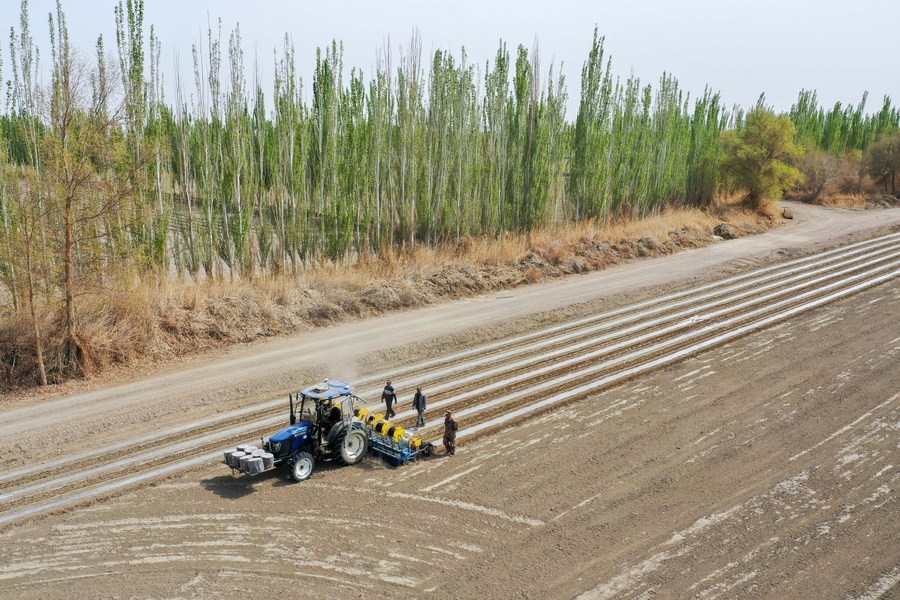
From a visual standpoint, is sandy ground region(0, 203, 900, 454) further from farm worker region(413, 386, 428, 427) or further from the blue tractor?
the blue tractor

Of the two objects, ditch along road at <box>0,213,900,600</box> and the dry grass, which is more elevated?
the dry grass

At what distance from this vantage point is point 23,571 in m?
9.95

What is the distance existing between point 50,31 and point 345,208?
11.2 metres

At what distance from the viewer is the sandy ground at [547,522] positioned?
9.91 m

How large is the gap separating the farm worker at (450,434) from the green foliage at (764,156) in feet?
122

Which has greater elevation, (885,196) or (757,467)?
(885,196)

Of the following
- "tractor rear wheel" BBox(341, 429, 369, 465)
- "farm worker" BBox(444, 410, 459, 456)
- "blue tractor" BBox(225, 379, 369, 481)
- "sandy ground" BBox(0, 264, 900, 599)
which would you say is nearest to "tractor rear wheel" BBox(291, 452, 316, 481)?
"blue tractor" BBox(225, 379, 369, 481)

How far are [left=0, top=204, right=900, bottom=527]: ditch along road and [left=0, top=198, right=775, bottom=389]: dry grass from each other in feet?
10.4

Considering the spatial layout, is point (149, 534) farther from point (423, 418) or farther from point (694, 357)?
point (694, 357)

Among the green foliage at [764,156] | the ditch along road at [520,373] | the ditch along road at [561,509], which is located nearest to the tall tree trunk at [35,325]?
the ditch along road at [520,373]

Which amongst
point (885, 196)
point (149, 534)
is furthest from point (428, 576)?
point (885, 196)

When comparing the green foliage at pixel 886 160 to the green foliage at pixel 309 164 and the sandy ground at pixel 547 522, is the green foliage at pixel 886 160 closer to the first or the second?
the green foliage at pixel 309 164

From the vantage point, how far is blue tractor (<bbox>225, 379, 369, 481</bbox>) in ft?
40.2

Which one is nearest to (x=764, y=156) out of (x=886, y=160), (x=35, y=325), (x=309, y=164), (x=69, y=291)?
(x=886, y=160)
